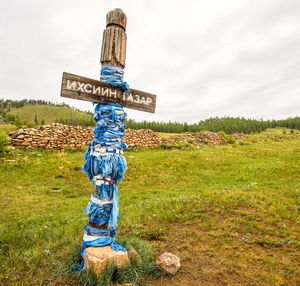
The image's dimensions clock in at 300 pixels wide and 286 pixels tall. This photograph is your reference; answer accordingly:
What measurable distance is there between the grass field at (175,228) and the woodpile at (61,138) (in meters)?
A: 6.03

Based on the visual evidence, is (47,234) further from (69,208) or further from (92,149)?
(92,149)

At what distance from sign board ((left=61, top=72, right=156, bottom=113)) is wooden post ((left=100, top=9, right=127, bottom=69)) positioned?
1.52 ft

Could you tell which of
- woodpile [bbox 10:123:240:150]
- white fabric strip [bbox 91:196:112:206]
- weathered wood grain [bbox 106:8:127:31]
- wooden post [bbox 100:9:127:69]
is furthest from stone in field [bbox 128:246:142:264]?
woodpile [bbox 10:123:240:150]

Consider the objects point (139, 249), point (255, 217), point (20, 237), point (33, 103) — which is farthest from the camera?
point (33, 103)

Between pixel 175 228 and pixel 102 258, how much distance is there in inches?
95.1

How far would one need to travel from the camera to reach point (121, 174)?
3.17m

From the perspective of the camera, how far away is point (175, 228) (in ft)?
15.4

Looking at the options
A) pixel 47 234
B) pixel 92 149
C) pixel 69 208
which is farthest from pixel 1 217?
pixel 92 149

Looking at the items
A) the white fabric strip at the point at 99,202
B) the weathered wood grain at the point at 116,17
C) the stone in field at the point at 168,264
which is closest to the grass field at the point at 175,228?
the stone in field at the point at 168,264

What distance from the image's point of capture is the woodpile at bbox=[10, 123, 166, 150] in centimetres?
1518

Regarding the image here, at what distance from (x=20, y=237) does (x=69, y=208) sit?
2.21 m

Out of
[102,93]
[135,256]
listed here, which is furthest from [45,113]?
[135,256]

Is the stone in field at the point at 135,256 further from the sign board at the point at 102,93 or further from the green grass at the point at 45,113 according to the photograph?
the green grass at the point at 45,113

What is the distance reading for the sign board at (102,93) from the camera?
288 cm
